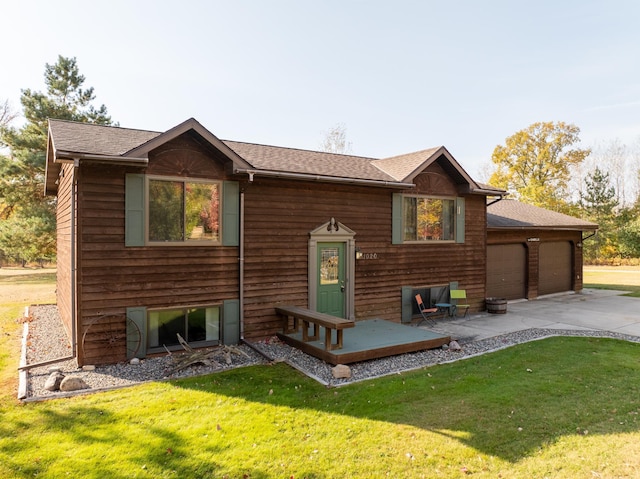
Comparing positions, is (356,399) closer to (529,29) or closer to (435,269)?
(435,269)

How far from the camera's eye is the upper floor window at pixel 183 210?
25.7 ft

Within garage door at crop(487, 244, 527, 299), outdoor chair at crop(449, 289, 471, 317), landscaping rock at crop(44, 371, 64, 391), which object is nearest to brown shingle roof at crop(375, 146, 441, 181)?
outdoor chair at crop(449, 289, 471, 317)

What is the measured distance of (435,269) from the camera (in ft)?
39.0

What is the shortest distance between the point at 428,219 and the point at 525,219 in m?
7.43

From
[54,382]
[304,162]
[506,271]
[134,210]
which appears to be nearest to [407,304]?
[304,162]

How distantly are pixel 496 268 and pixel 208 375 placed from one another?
39.7ft

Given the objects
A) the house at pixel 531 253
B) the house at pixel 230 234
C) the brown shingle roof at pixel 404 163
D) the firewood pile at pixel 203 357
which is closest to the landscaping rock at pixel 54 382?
the house at pixel 230 234

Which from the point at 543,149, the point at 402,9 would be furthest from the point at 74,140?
the point at 543,149

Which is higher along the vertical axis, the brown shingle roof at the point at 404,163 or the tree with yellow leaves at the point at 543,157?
the tree with yellow leaves at the point at 543,157

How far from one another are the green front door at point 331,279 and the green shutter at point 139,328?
3.99 meters

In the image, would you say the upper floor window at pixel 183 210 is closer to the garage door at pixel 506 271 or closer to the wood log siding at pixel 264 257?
the wood log siding at pixel 264 257

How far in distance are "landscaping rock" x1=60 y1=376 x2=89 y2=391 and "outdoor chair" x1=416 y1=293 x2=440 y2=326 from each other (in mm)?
8269

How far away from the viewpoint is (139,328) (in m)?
7.65

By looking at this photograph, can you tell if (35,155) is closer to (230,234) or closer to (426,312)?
(230,234)
